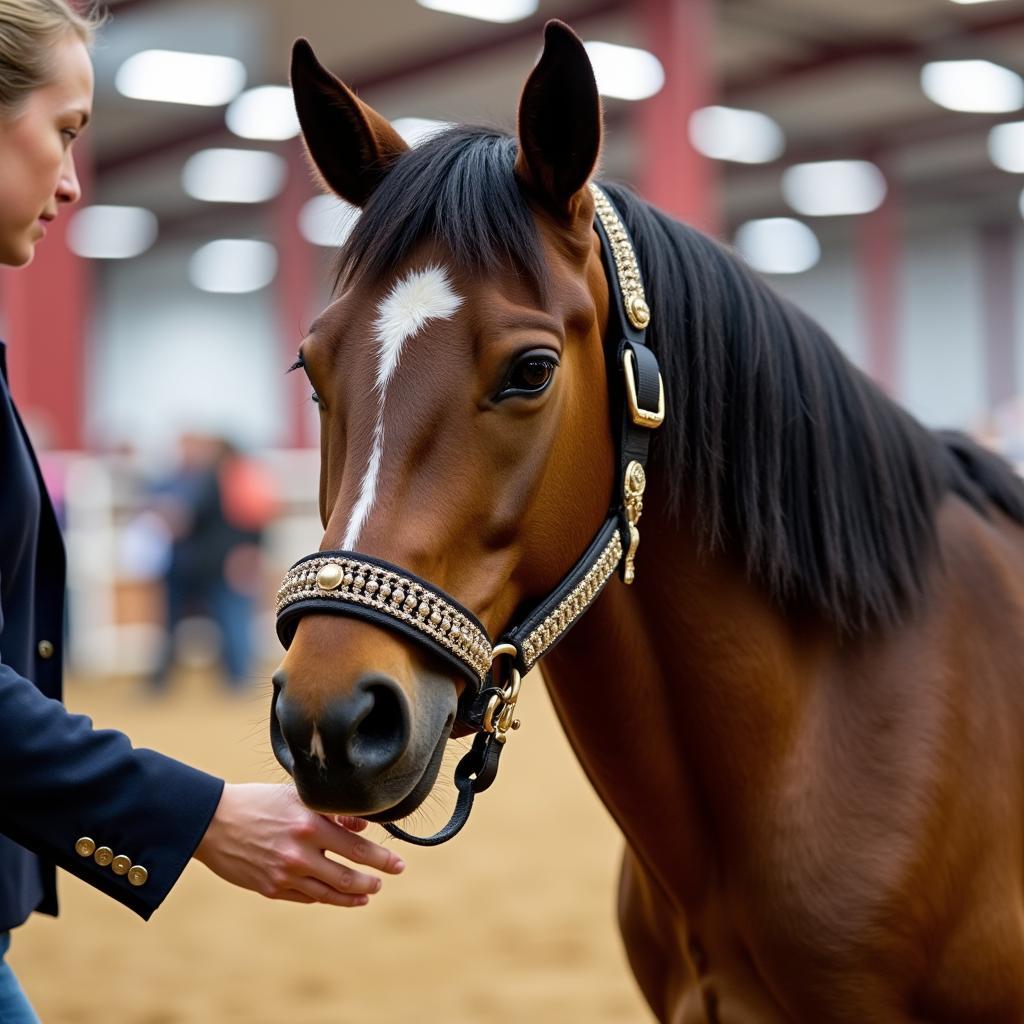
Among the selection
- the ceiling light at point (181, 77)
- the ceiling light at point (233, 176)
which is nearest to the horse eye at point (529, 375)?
the ceiling light at point (181, 77)

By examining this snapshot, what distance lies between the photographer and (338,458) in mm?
1540

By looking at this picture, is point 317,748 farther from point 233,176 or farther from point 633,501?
point 233,176

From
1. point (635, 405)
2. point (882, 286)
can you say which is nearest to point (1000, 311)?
point (882, 286)

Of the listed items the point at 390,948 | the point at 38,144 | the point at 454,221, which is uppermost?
the point at 38,144

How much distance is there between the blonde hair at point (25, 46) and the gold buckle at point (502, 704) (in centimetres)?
87

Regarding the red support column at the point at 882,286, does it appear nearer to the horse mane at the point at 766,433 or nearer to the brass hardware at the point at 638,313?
the horse mane at the point at 766,433

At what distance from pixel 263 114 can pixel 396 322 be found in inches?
633

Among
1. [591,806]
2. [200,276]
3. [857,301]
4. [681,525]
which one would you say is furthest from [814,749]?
[200,276]

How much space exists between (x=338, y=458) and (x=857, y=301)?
25611mm

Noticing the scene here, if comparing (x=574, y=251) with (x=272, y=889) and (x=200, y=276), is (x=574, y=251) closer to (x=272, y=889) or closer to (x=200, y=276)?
(x=272, y=889)

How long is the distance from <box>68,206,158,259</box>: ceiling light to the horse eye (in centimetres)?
2253

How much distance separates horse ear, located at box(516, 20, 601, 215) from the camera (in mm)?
1534

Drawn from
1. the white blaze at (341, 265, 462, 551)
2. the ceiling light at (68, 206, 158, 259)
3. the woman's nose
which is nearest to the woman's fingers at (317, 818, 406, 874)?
the white blaze at (341, 265, 462, 551)

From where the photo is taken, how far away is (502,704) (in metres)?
1.51
